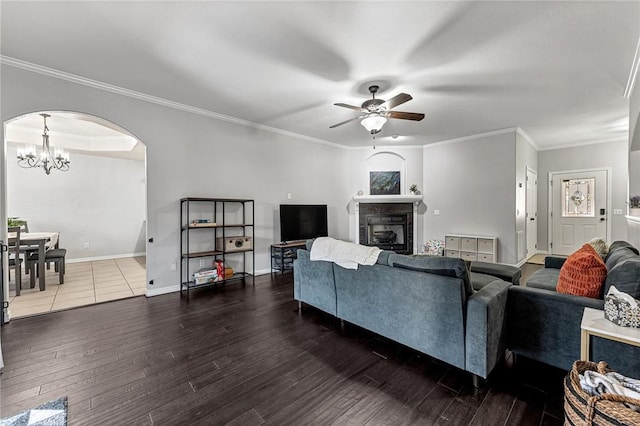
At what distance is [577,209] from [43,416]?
31.1 ft

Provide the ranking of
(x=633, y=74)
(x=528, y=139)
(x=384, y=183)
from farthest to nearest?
(x=384, y=183), (x=528, y=139), (x=633, y=74)

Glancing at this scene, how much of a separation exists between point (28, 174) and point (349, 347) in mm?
7608

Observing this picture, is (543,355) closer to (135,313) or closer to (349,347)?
(349,347)

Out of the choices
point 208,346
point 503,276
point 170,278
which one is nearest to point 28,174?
point 170,278

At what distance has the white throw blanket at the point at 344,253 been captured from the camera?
247 cm

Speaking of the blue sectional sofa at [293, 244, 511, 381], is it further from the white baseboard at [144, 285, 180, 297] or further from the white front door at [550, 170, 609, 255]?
the white front door at [550, 170, 609, 255]

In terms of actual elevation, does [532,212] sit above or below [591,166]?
below

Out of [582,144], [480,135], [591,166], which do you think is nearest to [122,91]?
[480,135]

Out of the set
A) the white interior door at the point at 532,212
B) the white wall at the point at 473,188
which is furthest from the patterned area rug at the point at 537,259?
the white wall at the point at 473,188

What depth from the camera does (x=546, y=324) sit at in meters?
1.95

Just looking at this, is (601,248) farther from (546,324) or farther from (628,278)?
(546,324)

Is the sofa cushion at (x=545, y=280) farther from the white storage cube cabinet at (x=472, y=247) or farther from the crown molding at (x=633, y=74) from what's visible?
the crown molding at (x=633, y=74)

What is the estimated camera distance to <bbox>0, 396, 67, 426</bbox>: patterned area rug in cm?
154

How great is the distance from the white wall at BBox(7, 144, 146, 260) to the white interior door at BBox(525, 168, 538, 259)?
9.15 meters
